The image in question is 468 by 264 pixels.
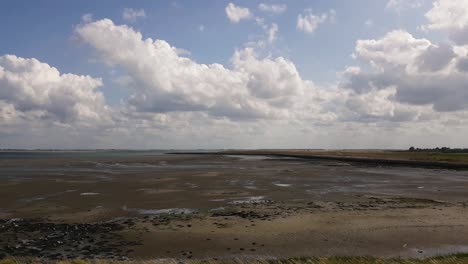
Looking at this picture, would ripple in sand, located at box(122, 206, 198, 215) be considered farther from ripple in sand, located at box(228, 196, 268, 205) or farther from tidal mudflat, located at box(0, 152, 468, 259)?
ripple in sand, located at box(228, 196, 268, 205)

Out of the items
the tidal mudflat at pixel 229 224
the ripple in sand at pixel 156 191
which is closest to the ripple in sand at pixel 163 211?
the tidal mudflat at pixel 229 224

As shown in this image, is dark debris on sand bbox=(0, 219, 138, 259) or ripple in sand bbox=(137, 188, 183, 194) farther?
ripple in sand bbox=(137, 188, 183, 194)

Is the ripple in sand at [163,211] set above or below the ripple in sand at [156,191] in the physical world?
below

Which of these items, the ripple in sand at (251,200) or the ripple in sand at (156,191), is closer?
the ripple in sand at (251,200)

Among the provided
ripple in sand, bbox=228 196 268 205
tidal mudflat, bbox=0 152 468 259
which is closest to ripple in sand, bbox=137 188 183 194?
tidal mudflat, bbox=0 152 468 259

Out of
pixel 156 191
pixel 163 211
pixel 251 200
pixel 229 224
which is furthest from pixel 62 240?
pixel 156 191

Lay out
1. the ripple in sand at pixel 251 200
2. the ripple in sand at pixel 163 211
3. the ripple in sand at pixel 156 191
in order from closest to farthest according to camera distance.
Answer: the ripple in sand at pixel 163 211, the ripple in sand at pixel 251 200, the ripple in sand at pixel 156 191

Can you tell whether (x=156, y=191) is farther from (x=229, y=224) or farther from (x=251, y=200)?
(x=229, y=224)

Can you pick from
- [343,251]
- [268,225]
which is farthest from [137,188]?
[343,251]

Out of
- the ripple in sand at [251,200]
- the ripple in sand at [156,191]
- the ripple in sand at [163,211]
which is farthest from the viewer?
the ripple in sand at [156,191]

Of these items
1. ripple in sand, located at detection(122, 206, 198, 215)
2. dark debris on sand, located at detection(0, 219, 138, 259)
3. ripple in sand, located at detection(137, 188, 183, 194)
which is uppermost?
ripple in sand, located at detection(137, 188, 183, 194)

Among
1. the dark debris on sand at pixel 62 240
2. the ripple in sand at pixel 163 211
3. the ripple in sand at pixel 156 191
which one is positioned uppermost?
the ripple in sand at pixel 156 191

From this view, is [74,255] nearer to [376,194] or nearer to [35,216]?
[35,216]

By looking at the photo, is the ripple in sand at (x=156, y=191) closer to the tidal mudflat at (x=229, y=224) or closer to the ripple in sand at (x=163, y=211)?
the tidal mudflat at (x=229, y=224)
